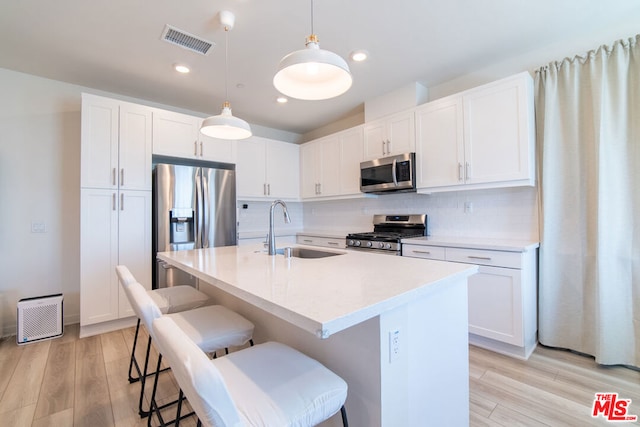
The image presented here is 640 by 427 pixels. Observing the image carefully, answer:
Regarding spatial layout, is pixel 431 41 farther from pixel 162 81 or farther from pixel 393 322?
pixel 162 81

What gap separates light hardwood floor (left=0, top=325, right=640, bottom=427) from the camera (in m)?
1.65

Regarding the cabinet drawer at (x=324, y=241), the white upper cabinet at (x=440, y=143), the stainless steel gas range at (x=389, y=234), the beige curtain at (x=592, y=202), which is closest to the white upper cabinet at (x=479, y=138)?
the white upper cabinet at (x=440, y=143)

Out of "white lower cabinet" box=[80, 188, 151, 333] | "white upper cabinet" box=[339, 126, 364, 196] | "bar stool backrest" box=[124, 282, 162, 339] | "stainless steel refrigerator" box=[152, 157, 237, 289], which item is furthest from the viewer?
"white upper cabinet" box=[339, 126, 364, 196]

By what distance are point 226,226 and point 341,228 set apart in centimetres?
A: 179

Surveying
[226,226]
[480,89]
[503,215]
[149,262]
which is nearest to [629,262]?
[503,215]

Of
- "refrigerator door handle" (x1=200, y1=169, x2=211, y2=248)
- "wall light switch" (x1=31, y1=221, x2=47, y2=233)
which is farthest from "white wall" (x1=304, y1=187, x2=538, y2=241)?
"wall light switch" (x1=31, y1=221, x2=47, y2=233)

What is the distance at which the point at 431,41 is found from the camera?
2.51 m

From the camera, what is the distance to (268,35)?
238cm

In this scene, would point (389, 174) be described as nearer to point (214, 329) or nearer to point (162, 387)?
point (214, 329)

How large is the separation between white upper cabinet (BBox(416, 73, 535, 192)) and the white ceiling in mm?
419

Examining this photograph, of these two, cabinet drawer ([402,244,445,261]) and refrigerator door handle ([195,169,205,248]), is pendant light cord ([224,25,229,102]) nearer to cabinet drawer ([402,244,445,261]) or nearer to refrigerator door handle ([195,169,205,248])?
refrigerator door handle ([195,169,205,248])

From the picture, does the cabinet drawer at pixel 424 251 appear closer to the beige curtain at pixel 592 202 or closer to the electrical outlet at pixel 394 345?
the beige curtain at pixel 592 202

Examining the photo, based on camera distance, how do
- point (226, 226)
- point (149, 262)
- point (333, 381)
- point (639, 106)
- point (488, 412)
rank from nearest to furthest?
point (333, 381), point (488, 412), point (639, 106), point (149, 262), point (226, 226)

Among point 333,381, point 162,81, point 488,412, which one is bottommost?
point 488,412
